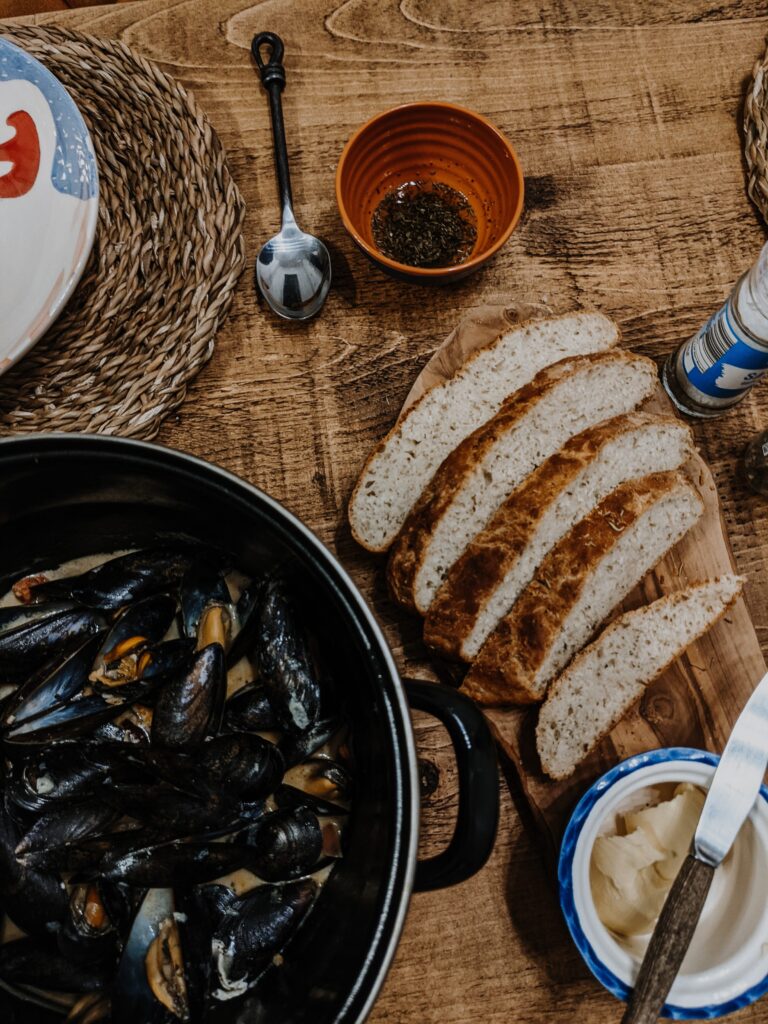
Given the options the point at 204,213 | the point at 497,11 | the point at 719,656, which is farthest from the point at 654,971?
the point at 497,11

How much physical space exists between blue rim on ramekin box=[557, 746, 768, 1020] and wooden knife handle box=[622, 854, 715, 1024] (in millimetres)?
43

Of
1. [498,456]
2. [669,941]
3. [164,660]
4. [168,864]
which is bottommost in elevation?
[669,941]

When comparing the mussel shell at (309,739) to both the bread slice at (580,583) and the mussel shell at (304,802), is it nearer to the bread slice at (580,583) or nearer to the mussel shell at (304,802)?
the mussel shell at (304,802)

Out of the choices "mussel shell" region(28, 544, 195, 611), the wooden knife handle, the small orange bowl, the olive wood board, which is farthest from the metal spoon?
the wooden knife handle

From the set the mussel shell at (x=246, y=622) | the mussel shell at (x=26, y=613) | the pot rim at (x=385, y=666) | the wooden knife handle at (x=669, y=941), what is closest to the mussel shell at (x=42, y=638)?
the mussel shell at (x=26, y=613)

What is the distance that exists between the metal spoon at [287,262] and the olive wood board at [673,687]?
0.97ft

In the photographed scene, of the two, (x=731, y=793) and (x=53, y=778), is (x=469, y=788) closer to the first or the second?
(x=731, y=793)

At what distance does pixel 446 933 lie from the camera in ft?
4.77

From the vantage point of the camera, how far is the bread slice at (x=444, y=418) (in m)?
1.53

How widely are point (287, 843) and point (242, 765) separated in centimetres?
15

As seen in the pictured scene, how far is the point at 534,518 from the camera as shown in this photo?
143 centimetres

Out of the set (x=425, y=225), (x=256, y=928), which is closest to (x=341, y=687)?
(x=256, y=928)

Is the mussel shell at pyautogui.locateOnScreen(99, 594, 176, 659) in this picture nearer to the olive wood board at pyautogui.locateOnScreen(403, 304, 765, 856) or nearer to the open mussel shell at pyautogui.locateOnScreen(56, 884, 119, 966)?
the open mussel shell at pyautogui.locateOnScreen(56, 884, 119, 966)

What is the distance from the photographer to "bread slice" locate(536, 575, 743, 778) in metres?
1.42
